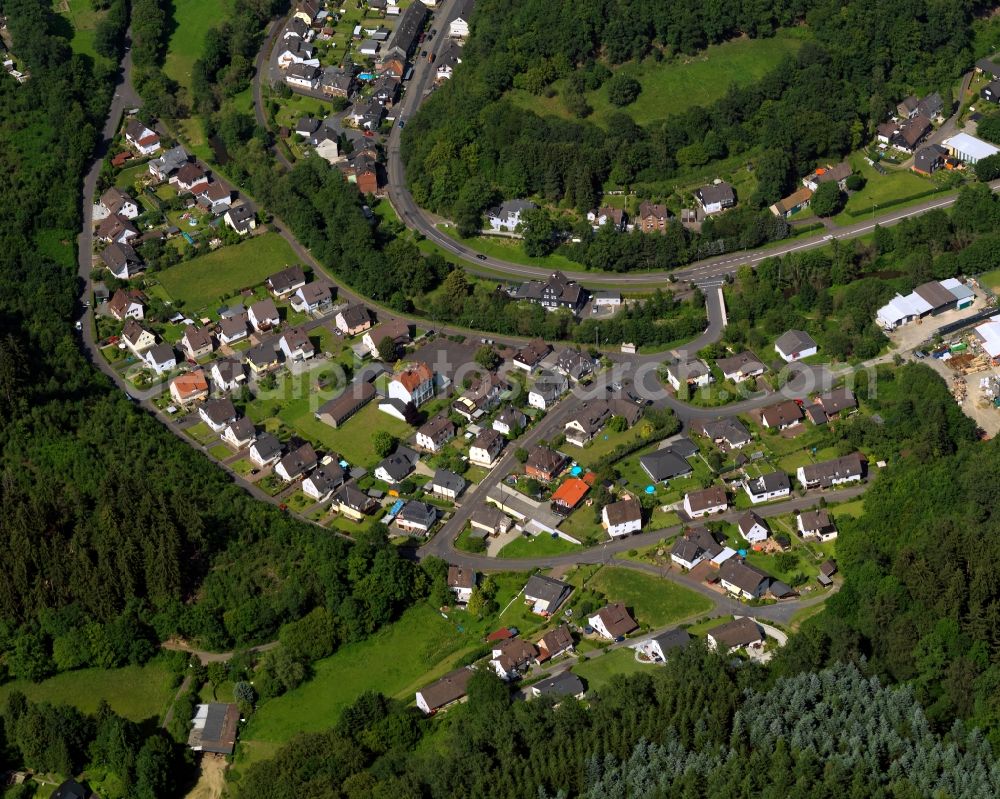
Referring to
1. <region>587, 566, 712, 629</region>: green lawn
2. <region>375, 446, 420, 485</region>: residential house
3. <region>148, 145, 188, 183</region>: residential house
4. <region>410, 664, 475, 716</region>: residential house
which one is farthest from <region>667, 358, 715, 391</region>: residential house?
<region>148, 145, 188, 183</region>: residential house

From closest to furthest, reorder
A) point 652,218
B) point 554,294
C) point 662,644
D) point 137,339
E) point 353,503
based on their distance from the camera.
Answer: point 662,644
point 353,503
point 137,339
point 554,294
point 652,218

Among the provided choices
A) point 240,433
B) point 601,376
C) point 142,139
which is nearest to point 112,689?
point 240,433

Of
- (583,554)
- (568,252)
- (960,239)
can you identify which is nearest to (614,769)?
(583,554)

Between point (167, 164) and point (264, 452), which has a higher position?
point (167, 164)

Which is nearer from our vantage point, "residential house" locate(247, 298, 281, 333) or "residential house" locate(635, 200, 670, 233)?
"residential house" locate(247, 298, 281, 333)

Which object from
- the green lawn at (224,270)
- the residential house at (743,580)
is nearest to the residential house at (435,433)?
the residential house at (743,580)

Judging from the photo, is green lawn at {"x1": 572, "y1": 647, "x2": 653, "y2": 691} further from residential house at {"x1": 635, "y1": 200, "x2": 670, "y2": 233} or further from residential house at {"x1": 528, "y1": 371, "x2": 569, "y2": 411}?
residential house at {"x1": 635, "y1": 200, "x2": 670, "y2": 233}

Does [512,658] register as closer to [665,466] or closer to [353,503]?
[353,503]
